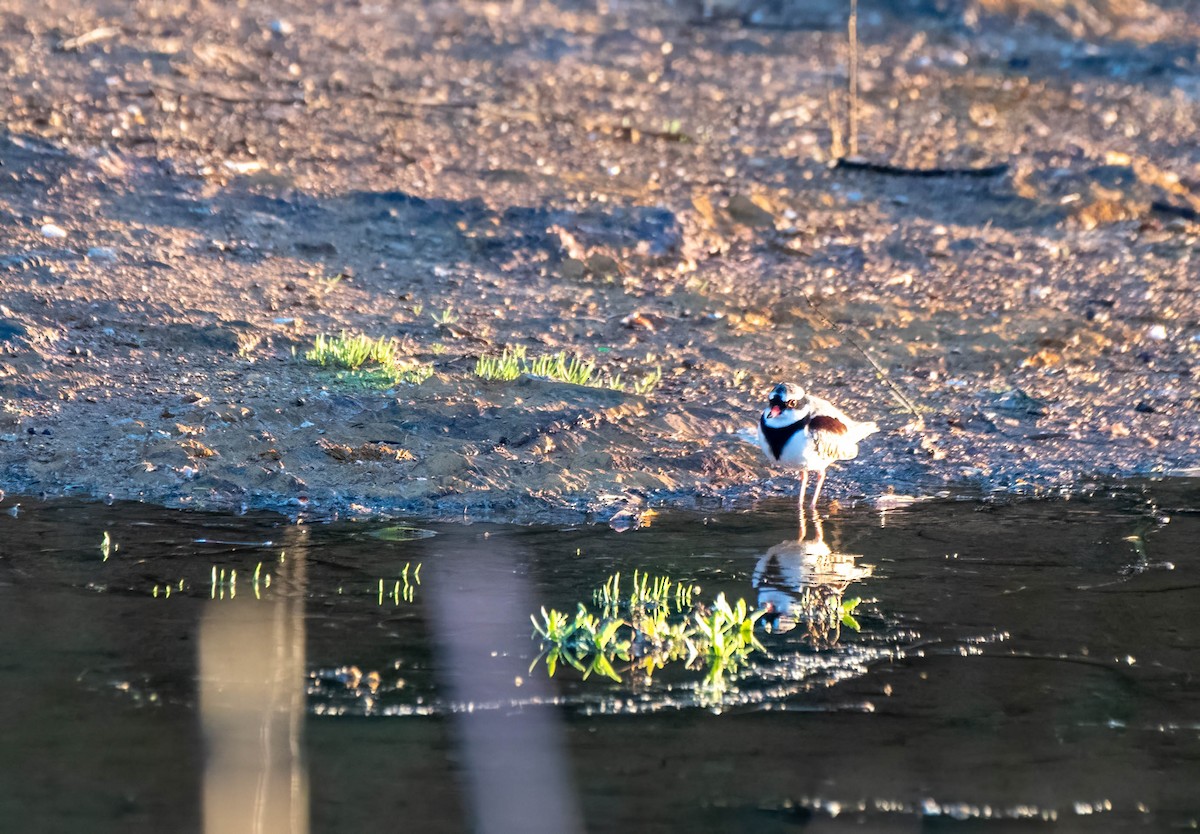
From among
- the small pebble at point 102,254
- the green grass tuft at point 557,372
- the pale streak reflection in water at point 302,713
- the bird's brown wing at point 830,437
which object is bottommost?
the pale streak reflection in water at point 302,713

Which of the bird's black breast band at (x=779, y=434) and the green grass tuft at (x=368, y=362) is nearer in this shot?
the bird's black breast band at (x=779, y=434)

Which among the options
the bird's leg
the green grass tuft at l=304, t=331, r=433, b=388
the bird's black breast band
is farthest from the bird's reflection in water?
the green grass tuft at l=304, t=331, r=433, b=388

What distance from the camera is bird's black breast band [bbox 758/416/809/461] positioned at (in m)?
6.59

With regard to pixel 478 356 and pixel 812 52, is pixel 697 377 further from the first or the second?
pixel 812 52

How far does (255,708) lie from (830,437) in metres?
3.07

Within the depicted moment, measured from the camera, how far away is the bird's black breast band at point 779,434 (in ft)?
21.6

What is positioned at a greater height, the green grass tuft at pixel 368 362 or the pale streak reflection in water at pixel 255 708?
the green grass tuft at pixel 368 362

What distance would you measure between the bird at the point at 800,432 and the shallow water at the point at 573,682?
1.02ft

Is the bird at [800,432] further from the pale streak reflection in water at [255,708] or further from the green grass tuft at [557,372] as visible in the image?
the pale streak reflection in water at [255,708]

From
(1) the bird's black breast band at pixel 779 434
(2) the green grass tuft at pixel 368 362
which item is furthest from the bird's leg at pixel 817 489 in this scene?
(2) the green grass tuft at pixel 368 362

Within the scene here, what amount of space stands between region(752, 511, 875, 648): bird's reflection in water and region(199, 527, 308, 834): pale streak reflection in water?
1793 mm

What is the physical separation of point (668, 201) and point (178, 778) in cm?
684

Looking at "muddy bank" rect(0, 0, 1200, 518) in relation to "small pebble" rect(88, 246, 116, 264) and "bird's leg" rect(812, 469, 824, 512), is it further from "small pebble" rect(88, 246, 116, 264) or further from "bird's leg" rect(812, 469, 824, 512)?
→ "bird's leg" rect(812, 469, 824, 512)

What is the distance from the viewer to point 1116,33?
14758 millimetres
